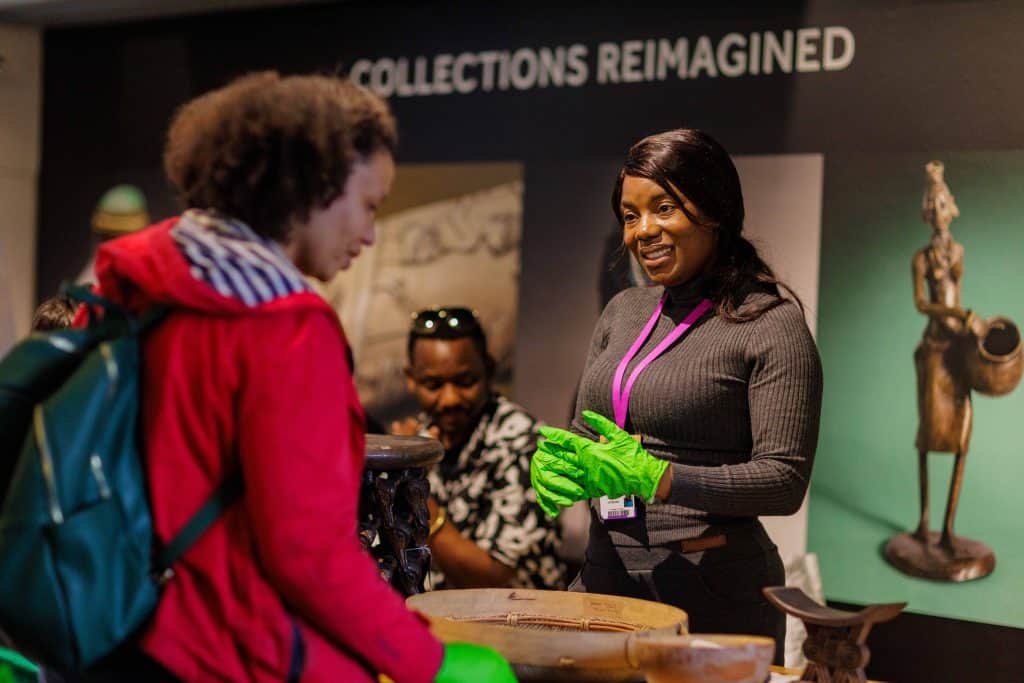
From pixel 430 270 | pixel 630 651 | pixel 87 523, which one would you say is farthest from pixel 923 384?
pixel 87 523

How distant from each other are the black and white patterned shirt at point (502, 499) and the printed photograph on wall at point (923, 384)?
867 millimetres

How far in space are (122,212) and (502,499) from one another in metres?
2.33

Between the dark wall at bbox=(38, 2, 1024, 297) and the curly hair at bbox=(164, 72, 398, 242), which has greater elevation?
the dark wall at bbox=(38, 2, 1024, 297)

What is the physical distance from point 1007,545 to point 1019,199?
0.96 metres

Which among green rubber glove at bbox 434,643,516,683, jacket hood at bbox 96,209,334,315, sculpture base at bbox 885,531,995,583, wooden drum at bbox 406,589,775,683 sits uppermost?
jacket hood at bbox 96,209,334,315

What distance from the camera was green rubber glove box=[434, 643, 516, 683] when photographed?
129 cm

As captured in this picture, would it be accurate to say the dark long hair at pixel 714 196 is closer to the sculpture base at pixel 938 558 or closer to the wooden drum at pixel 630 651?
the wooden drum at pixel 630 651

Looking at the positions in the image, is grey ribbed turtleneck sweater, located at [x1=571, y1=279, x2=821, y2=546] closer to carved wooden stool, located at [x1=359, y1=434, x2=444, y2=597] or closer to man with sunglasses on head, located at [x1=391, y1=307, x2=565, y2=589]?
carved wooden stool, located at [x1=359, y1=434, x2=444, y2=597]

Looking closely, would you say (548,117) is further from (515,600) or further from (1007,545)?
(515,600)

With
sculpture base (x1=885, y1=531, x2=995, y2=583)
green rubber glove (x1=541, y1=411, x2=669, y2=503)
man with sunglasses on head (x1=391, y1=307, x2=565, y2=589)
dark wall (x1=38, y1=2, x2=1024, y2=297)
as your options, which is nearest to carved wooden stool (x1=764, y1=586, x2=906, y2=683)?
green rubber glove (x1=541, y1=411, x2=669, y2=503)

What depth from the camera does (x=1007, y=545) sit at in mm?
3277

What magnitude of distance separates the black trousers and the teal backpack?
1018 millimetres

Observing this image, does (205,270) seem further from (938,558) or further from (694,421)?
(938,558)

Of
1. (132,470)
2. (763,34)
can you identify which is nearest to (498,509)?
(763,34)
